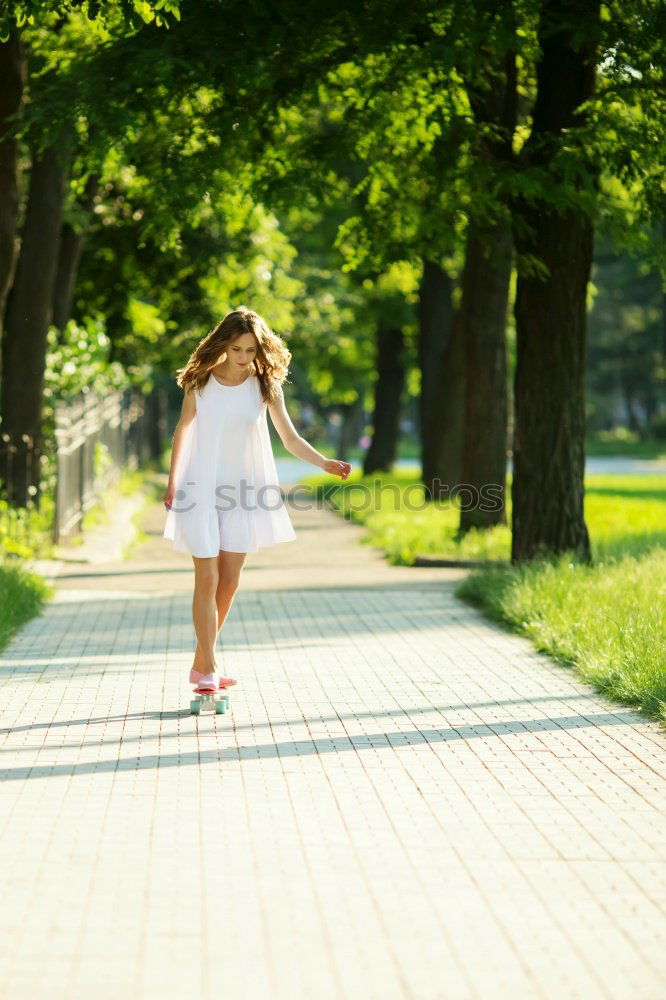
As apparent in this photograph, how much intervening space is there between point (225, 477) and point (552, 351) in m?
5.91

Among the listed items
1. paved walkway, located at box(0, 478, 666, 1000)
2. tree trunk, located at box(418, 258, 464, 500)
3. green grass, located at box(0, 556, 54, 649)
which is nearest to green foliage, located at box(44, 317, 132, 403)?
tree trunk, located at box(418, 258, 464, 500)

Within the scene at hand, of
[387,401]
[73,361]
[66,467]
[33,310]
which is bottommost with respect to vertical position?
[66,467]

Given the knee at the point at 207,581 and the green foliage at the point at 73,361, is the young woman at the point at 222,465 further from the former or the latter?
the green foliage at the point at 73,361

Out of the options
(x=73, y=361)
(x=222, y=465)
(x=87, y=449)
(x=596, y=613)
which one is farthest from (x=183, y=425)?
(x=87, y=449)

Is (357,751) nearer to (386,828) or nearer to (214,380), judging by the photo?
(386,828)

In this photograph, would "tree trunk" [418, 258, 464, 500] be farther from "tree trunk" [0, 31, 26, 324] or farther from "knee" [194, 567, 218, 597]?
"knee" [194, 567, 218, 597]

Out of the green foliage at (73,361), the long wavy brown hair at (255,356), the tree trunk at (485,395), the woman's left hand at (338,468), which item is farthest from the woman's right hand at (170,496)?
the green foliage at (73,361)

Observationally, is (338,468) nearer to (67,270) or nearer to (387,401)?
(67,270)

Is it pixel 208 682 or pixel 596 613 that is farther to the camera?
pixel 596 613

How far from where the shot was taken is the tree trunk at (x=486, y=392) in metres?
18.8

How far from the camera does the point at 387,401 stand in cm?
3606

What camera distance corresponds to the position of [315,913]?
468 centimetres

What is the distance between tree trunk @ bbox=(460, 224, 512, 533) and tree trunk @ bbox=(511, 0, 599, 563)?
200 inches

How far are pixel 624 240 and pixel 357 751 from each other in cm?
746
